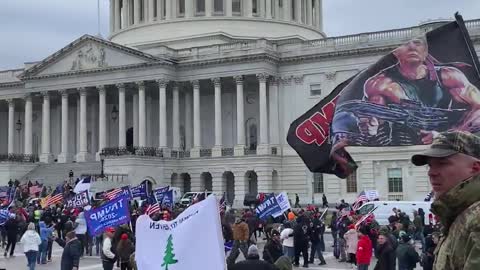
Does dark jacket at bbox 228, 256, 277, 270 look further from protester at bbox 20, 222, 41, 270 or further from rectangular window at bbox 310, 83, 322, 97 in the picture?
rectangular window at bbox 310, 83, 322, 97

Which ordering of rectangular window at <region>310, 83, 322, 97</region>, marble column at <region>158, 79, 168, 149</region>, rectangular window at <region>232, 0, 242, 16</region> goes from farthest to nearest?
rectangular window at <region>232, 0, 242, 16</region>, marble column at <region>158, 79, 168, 149</region>, rectangular window at <region>310, 83, 322, 97</region>

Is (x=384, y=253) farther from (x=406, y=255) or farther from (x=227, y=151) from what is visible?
(x=227, y=151)

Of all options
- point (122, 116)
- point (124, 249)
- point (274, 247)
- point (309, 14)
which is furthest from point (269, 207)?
point (309, 14)

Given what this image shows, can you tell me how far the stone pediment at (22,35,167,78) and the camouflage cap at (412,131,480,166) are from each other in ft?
202

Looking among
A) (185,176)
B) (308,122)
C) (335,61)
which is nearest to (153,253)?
(308,122)

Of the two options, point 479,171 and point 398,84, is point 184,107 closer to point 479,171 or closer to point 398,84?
point 398,84

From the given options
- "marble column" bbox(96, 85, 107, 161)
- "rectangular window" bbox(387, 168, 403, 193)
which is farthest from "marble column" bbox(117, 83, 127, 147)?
"rectangular window" bbox(387, 168, 403, 193)

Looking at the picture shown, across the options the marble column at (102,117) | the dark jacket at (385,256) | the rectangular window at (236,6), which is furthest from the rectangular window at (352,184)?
the dark jacket at (385,256)

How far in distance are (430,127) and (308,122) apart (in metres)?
1.90

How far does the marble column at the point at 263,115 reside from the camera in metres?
62.3

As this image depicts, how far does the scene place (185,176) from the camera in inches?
2633

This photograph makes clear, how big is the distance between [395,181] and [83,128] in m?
28.4

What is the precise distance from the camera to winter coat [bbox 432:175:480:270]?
319 cm

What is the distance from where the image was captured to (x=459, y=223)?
10.9 feet
